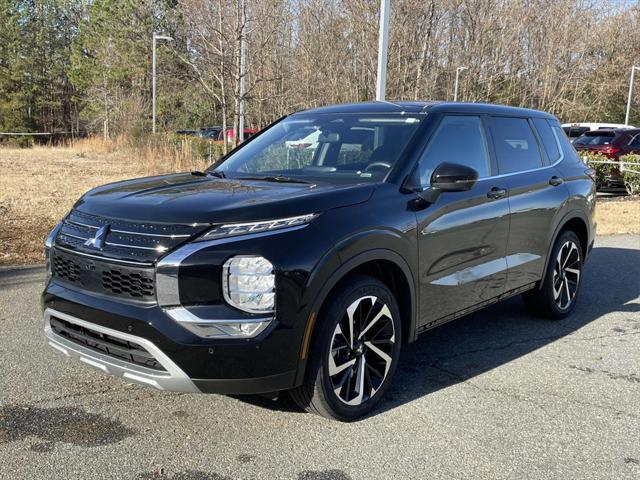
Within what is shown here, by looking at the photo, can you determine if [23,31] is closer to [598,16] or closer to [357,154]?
[598,16]

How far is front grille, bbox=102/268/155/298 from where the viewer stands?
3.09m

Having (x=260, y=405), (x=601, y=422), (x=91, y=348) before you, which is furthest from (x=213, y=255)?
(x=601, y=422)

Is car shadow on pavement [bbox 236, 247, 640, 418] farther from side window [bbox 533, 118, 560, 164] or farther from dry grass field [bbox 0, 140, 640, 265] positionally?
dry grass field [bbox 0, 140, 640, 265]

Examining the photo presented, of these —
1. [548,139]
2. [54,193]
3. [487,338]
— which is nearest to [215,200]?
[487,338]

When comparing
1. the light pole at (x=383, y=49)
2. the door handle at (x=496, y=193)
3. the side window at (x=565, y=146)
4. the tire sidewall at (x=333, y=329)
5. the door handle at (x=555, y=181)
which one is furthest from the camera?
the light pole at (x=383, y=49)

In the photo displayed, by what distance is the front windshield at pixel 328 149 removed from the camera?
4.07 meters

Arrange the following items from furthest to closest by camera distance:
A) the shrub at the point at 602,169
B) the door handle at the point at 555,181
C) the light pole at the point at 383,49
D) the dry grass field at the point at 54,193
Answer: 1. the shrub at the point at 602,169
2. the light pole at the point at 383,49
3. the dry grass field at the point at 54,193
4. the door handle at the point at 555,181

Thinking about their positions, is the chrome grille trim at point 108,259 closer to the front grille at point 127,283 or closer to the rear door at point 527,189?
the front grille at point 127,283

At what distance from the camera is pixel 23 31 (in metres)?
48.0

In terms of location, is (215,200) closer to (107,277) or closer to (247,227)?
(247,227)

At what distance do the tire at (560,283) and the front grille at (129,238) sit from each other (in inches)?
141

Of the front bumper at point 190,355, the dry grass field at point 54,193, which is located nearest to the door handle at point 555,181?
the front bumper at point 190,355

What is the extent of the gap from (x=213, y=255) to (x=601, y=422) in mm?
2511

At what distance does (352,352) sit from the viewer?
11.7 ft
